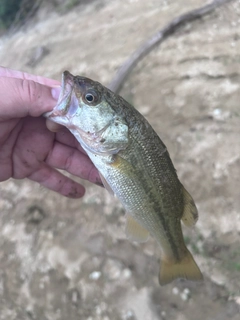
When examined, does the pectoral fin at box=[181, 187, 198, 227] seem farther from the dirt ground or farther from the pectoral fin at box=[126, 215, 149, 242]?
the dirt ground

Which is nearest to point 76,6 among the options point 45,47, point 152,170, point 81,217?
point 45,47

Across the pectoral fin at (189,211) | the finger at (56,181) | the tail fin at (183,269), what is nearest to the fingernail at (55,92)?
the finger at (56,181)

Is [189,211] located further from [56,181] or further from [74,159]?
[56,181]

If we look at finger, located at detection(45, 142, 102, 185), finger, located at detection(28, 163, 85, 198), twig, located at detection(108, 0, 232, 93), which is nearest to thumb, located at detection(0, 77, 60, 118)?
finger, located at detection(45, 142, 102, 185)

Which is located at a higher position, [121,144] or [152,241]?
[121,144]

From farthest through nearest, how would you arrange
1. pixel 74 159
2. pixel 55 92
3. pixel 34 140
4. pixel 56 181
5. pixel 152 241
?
pixel 152 241 → pixel 56 181 → pixel 74 159 → pixel 34 140 → pixel 55 92

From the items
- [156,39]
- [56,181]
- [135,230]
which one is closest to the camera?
[135,230]

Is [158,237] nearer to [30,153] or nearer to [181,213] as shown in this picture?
[181,213]

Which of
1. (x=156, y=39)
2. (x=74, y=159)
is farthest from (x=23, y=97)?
(x=156, y=39)
